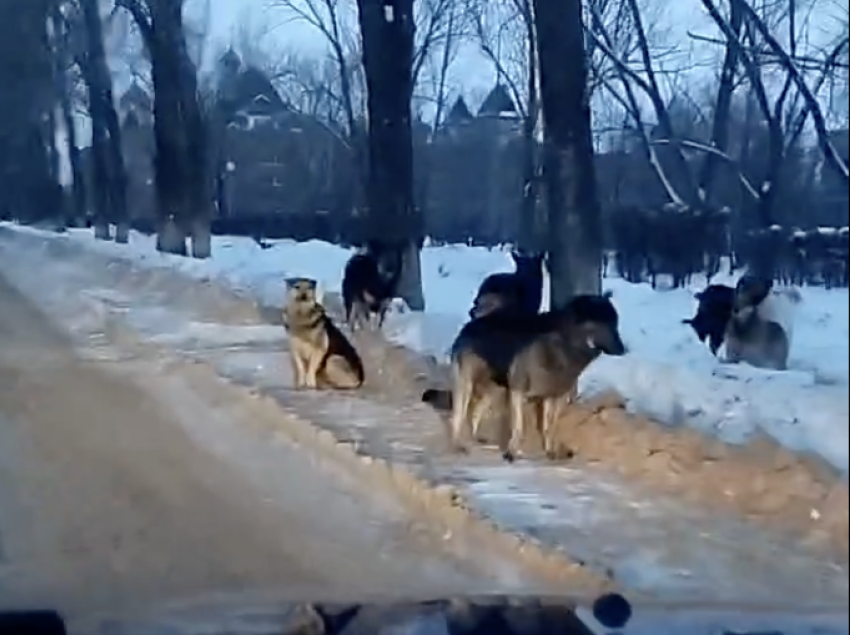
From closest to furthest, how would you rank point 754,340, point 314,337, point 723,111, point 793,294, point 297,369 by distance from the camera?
point 793,294, point 754,340, point 723,111, point 314,337, point 297,369

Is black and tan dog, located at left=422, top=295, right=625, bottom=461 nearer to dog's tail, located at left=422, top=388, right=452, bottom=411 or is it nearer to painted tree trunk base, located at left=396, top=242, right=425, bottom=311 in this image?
dog's tail, located at left=422, top=388, right=452, bottom=411

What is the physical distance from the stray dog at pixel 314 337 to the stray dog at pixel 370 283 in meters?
0.06

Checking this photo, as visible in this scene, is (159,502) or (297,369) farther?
(297,369)

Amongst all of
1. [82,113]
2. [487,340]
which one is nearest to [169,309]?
[82,113]

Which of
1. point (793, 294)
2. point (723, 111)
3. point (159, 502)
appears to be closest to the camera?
point (793, 294)

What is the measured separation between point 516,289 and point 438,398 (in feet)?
1.08

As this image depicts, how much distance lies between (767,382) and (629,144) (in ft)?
2.52

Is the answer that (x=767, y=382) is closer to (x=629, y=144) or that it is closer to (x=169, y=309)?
(x=629, y=144)

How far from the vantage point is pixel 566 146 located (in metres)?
3.07

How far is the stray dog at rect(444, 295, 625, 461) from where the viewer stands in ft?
9.76

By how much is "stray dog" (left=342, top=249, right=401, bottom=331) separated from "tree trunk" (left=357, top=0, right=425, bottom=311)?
3 centimetres

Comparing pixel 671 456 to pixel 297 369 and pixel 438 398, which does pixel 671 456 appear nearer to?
pixel 438 398

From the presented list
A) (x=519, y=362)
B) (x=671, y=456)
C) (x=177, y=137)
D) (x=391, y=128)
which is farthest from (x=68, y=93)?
(x=671, y=456)

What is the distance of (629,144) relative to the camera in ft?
9.62
